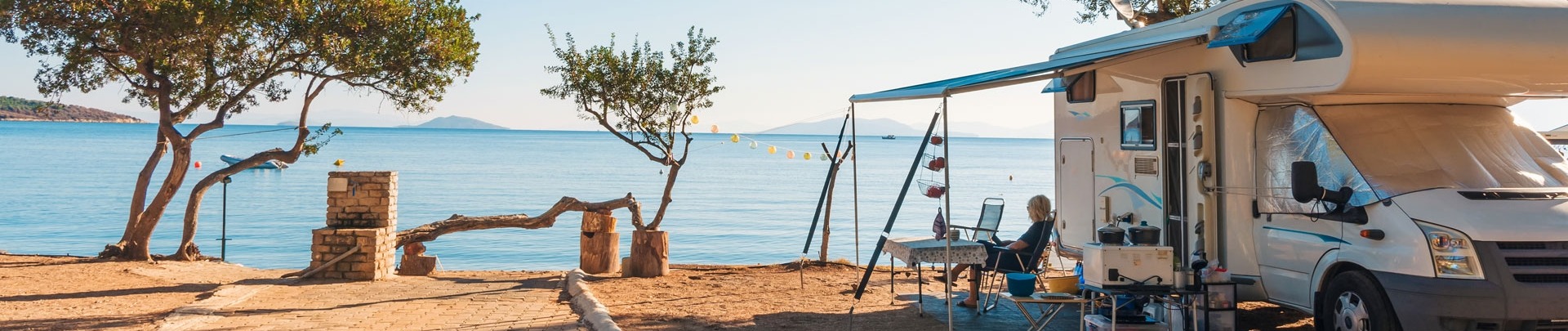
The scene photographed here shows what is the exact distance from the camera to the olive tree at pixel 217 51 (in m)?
11.3

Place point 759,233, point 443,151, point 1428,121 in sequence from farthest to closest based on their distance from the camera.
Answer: point 443,151
point 759,233
point 1428,121

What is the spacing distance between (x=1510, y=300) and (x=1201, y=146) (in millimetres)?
1878

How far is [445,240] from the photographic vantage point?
801 inches

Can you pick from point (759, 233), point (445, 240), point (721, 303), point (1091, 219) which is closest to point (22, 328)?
point (721, 303)

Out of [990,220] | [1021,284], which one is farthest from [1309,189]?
[990,220]

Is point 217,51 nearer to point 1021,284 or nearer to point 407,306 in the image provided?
point 407,306

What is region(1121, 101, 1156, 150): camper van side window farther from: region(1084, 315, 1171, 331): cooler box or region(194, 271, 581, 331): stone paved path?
region(194, 271, 581, 331): stone paved path

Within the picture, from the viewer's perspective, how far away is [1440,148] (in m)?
6.00

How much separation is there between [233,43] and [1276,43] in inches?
417

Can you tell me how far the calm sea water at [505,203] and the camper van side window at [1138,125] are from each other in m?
2.04

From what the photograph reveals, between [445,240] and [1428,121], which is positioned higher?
[1428,121]

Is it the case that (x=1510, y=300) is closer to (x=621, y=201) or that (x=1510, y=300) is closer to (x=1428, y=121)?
(x=1428, y=121)

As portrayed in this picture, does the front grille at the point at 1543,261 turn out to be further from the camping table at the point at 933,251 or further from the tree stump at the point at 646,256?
the tree stump at the point at 646,256

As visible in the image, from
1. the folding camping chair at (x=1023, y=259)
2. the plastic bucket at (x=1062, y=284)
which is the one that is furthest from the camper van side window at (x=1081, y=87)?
the plastic bucket at (x=1062, y=284)
